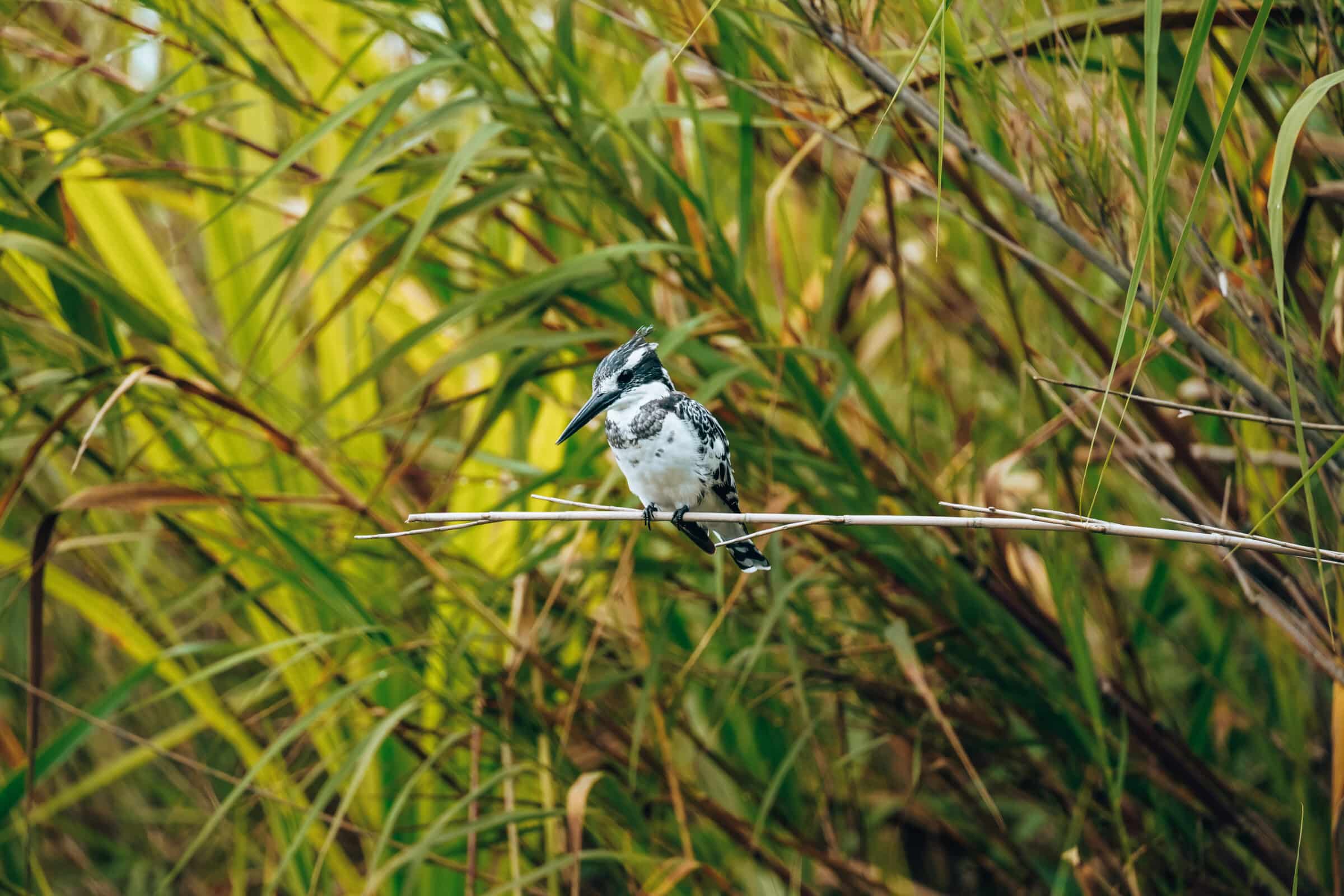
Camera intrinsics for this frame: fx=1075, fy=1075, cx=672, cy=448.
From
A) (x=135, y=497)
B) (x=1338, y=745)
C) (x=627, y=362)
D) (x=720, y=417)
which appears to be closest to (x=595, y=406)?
(x=627, y=362)

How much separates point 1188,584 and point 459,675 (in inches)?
57.2

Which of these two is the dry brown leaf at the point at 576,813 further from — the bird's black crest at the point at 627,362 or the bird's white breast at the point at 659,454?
the bird's black crest at the point at 627,362

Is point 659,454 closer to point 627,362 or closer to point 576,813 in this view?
point 627,362

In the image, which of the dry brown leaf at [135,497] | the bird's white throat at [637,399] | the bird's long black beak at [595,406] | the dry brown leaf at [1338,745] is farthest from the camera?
the dry brown leaf at [135,497]

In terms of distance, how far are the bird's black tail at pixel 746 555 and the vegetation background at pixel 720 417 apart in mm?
376

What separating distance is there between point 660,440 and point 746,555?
160 millimetres

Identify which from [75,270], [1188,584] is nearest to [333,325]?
[75,270]

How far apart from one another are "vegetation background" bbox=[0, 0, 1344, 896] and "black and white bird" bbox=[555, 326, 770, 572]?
340mm

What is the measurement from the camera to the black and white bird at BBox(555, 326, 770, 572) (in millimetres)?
1027

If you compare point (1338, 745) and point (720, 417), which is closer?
point (1338, 745)

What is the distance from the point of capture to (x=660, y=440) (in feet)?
3.66

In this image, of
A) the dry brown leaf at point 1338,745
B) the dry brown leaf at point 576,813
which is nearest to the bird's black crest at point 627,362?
the dry brown leaf at point 576,813

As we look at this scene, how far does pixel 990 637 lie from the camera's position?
1.85 meters

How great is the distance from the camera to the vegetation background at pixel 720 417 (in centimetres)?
144
